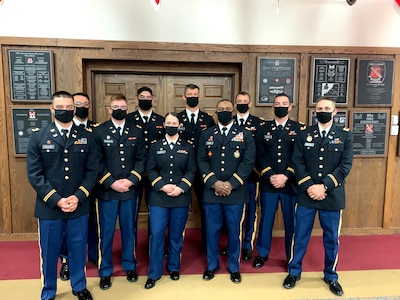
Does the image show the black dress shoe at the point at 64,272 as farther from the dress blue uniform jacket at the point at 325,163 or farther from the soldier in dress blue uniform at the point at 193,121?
the dress blue uniform jacket at the point at 325,163

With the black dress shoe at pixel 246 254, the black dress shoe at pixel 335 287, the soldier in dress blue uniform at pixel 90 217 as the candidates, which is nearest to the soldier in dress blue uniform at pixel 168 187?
the soldier in dress blue uniform at pixel 90 217

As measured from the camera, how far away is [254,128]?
3.47 meters

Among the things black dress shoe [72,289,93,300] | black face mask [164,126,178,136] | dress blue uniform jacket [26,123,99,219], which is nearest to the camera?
dress blue uniform jacket [26,123,99,219]

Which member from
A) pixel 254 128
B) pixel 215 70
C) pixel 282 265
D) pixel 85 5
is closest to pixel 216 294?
pixel 282 265

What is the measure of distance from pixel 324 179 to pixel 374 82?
2.17 m

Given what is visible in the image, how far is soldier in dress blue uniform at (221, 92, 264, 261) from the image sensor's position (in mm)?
3414

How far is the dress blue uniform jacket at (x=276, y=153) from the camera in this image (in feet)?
10.6

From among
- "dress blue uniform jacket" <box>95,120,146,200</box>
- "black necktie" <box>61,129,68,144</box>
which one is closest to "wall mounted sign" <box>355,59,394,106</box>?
"dress blue uniform jacket" <box>95,120,146,200</box>

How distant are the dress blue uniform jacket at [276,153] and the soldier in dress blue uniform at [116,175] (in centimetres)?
125

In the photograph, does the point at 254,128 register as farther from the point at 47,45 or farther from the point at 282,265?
the point at 47,45

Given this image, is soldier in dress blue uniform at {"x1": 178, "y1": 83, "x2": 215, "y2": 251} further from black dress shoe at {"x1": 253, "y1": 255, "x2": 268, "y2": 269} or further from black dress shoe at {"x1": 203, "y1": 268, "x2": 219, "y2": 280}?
black dress shoe at {"x1": 253, "y1": 255, "x2": 268, "y2": 269}

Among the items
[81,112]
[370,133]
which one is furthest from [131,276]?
[370,133]

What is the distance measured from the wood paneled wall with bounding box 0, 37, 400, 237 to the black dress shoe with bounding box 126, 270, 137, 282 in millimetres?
1785

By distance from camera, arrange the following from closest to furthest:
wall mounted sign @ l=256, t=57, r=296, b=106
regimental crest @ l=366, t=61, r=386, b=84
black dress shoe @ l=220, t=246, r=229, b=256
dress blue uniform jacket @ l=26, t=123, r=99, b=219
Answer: dress blue uniform jacket @ l=26, t=123, r=99, b=219, black dress shoe @ l=220, t=246, r=229, b=256, wall mounted sign @ l=256, t=57, r=296, b=106, regimental crest @ l=366, t=61, r=386, b=84
